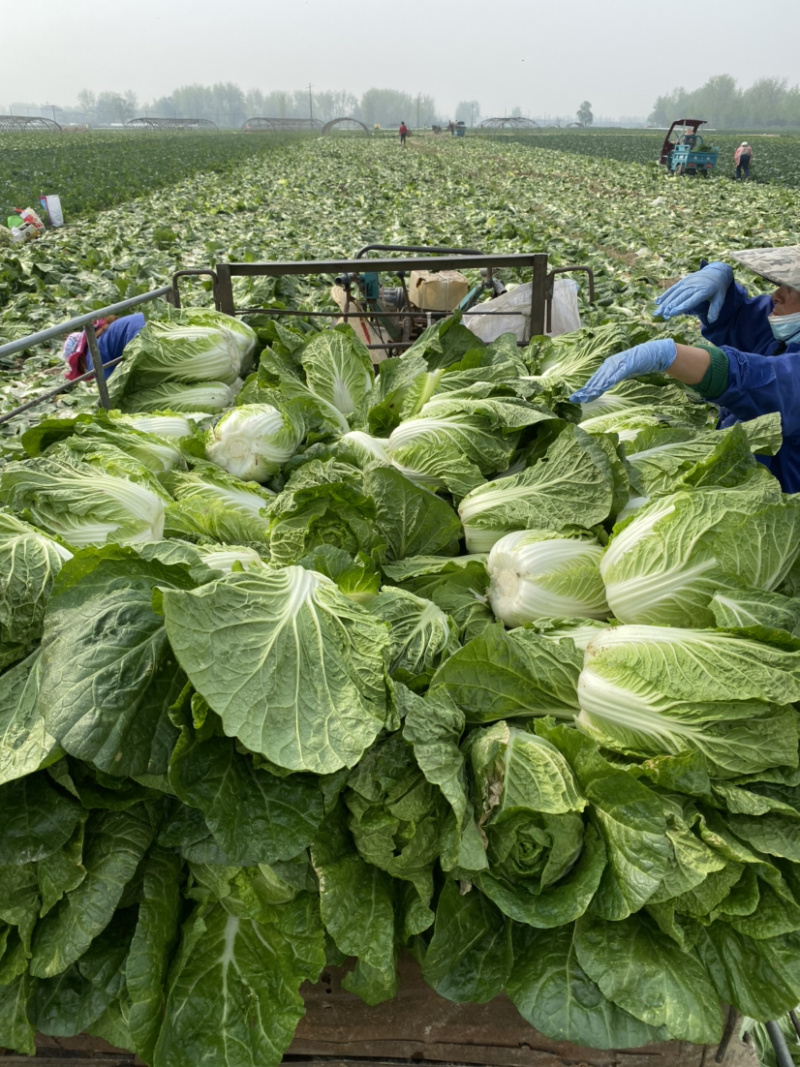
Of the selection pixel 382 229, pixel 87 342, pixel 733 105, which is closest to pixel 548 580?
pixel 87 342

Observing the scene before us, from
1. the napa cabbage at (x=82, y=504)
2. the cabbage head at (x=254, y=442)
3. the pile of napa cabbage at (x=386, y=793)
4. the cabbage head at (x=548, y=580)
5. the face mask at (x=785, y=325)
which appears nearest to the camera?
the pile of napa cabbage at (x=386, y=793)

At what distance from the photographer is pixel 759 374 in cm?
291

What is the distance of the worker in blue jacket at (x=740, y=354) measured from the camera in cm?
291

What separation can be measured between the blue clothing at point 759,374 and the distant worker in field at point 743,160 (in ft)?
116

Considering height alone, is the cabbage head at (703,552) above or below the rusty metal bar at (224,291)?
below

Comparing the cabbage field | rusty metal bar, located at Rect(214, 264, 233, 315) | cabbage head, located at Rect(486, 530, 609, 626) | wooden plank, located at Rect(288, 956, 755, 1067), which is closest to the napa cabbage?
the cabbage field

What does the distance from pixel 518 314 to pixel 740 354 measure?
223cm

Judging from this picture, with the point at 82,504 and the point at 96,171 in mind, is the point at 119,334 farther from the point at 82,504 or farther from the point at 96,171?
the point at 96,171

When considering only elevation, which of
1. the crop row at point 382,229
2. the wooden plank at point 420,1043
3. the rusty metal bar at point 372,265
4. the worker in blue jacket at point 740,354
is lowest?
the wooden plank at point 420,1043

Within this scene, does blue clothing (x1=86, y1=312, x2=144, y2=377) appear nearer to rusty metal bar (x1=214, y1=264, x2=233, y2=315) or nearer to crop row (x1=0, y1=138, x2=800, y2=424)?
rusty metal bar (x1=214, y1=264, x2=233, y2=315)

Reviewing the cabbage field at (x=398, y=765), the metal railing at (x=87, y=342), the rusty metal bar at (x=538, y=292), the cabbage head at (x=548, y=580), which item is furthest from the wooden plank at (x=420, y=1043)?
the rusty metal bar at (x=538, y=292)

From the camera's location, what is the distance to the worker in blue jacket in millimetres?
2914

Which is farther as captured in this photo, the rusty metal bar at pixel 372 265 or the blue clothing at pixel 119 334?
the blue clothing at pixel 119 334

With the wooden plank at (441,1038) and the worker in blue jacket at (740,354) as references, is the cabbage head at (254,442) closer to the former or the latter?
the worker in blue jacket at (740,354)
